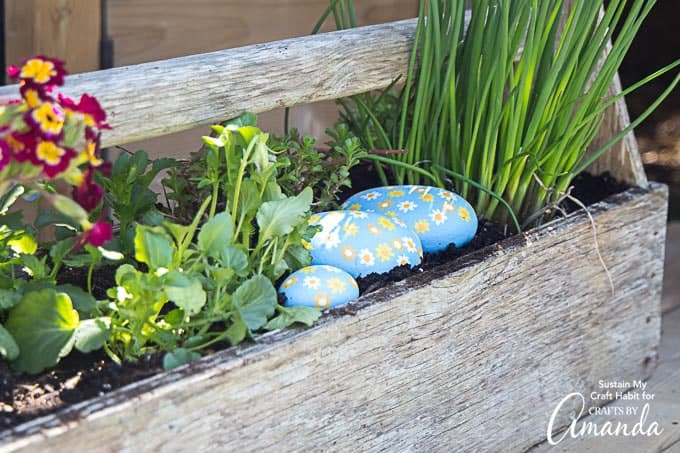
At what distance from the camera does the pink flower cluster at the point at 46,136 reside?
1.02m

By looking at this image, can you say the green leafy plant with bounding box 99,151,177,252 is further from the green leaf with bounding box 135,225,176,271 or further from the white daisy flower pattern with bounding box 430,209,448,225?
the white daisy flower pattern with bounding box 430,209,448,225

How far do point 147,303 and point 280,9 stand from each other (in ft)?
6.10

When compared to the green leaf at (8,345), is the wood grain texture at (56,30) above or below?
above

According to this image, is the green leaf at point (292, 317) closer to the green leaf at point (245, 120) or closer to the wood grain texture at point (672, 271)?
the green leaf at point (245, 120)

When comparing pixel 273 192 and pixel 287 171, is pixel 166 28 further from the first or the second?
pixel 273 192

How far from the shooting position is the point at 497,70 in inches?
65.5

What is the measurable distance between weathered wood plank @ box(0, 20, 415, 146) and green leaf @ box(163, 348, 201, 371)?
0.33m

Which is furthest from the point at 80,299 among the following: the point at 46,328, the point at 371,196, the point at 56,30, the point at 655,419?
the point at 56,30

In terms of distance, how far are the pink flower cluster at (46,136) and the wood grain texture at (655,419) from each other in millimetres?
1041

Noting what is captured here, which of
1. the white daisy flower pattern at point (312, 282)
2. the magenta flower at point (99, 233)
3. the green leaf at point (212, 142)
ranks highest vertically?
the green leaf at point (212, 142)

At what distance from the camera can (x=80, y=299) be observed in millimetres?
1260

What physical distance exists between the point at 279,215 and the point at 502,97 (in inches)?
24.0

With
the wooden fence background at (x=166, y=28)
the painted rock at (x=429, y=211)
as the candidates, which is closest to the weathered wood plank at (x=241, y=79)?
the painted rock at (x=429, y=211)

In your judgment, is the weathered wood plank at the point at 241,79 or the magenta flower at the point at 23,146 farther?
the weathered wood plank at the point at 241,79
